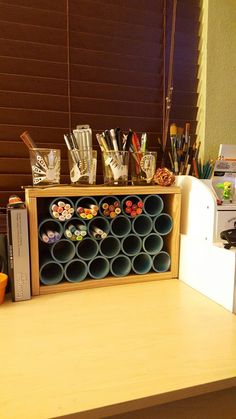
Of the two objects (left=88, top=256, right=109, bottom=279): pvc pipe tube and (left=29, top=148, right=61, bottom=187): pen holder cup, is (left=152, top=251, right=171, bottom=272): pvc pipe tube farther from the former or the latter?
(left=29, top=148, right=61, bottom=187): pen holder cup

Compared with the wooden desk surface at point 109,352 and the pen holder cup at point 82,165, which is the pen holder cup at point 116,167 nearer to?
the pen holder cup at point 82,165

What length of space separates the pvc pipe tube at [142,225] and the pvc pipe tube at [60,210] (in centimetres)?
19

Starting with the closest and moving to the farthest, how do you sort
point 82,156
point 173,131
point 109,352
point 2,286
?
point 109,352 < point 2,286 < point 82,156 < point 173,131

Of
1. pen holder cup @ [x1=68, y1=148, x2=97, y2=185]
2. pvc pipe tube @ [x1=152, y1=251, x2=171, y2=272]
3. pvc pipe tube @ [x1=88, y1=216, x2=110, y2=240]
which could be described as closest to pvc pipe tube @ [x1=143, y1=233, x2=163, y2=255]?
pvc pipe tube @ [x1=152, y1=251, x2=171, y2=272]

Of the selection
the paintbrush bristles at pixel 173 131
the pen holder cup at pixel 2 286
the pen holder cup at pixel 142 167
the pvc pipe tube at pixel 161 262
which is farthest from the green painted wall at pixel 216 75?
the pen holder cup at pixel 2 286

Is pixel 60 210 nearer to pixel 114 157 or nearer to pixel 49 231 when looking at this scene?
pixel 49 231

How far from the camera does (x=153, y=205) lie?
0.88 meters

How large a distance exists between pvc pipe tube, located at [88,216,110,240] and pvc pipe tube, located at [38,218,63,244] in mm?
82

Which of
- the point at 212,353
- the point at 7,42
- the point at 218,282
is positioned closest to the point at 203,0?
the point at 7,42

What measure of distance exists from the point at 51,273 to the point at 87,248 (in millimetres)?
119

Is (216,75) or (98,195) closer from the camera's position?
(98,195)

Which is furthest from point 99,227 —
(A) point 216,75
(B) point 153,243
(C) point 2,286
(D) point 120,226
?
(A) point 216,75

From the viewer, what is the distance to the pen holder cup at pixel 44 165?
79 cm

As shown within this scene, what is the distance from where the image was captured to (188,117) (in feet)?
3.44
